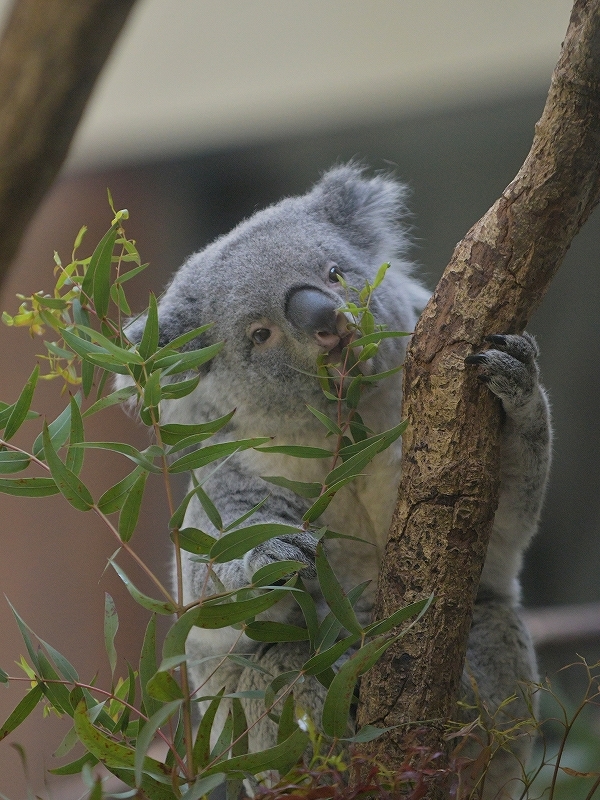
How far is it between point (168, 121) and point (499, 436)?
4747 mm

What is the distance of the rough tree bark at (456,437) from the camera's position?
1649 millimetres

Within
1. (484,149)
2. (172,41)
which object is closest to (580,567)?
(484,149)

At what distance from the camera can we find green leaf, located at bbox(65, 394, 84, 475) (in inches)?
58.8

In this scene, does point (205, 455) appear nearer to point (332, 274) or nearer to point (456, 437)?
point (456, 437)

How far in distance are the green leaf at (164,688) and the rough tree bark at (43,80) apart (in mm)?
1459

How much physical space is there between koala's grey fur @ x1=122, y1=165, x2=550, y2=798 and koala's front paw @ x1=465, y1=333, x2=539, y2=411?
1.08 ft

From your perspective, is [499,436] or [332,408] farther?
[332,408]

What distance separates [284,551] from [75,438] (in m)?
0.59

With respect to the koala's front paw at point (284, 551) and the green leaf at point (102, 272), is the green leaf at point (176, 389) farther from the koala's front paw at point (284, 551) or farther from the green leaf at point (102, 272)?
the koala's front paw at point (284, 551)

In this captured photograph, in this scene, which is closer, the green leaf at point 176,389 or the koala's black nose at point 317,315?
the green leaf at point 176,389

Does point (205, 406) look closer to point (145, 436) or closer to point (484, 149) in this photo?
point (145, 436)

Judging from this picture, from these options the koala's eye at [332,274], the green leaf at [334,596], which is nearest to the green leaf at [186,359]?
the green leaf at [334,596]

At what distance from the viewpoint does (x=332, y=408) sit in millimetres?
2252

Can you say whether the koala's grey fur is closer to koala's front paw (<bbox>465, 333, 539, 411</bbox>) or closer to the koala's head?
the koala's head
